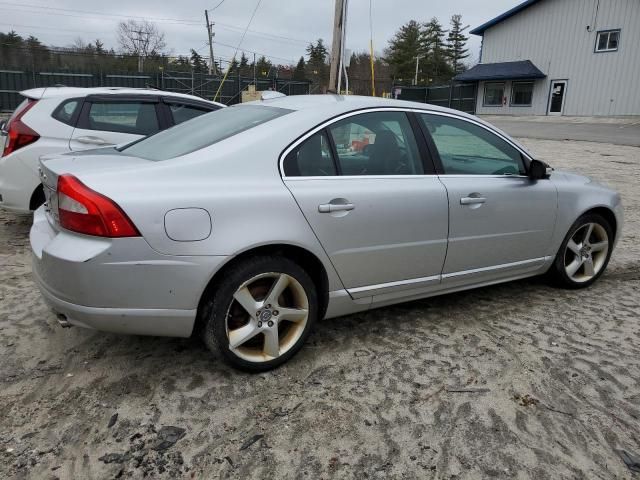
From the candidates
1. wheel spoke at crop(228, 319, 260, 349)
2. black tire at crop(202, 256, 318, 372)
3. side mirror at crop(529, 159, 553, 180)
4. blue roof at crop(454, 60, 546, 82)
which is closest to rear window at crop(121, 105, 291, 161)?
black tire at crop(202, 256, 318, 372)

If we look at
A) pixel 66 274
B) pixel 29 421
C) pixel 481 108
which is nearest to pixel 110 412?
pixel 29 421

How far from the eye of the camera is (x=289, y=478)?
2.15 meters

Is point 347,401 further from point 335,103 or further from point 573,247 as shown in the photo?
point 573,247

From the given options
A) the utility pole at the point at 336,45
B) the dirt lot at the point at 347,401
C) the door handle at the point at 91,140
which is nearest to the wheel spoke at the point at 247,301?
the dirt lot at the point at 347,401

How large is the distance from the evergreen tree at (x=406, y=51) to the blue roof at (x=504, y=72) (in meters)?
33.0

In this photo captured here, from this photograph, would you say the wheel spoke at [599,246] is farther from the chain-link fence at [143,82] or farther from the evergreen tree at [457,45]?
the evergreen tree at [457,45]

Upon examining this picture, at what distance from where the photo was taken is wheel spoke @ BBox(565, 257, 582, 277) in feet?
13.9

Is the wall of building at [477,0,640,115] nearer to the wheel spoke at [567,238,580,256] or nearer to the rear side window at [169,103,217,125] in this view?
the wheel spoke at [567,238,580,256]

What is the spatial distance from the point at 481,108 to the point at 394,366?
37672 millimetres

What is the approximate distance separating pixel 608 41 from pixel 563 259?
33.0 m

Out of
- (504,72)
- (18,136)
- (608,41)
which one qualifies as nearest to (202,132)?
(18,136)

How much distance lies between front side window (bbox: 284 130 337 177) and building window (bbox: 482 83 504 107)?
37.0 metres

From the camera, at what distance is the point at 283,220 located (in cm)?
271

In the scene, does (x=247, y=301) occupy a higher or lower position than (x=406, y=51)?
lower
